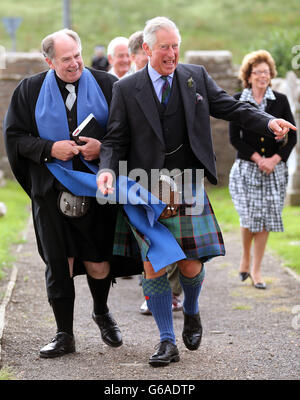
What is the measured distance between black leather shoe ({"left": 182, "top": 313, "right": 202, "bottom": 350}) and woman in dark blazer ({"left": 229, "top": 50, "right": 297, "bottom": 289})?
2462mm

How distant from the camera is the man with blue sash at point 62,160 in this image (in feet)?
17.3

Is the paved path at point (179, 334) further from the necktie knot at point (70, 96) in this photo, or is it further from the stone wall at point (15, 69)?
the stone wall at point (15, 69)

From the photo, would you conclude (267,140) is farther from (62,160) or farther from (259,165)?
(62,160)

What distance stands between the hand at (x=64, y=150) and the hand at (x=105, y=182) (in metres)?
0.34

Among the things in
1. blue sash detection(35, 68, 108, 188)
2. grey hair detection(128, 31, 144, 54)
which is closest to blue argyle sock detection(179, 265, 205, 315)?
blue sash detection(35, 68, 108, 188)

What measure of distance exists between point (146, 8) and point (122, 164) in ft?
132

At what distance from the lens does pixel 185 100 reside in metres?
5.12

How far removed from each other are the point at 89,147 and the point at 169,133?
543 millimetres

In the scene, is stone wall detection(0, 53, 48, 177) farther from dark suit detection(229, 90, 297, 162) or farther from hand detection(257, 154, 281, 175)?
hand detection(257, 154, 281, 175)

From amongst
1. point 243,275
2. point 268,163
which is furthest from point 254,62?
point 243,275

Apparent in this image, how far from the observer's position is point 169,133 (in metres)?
5.13

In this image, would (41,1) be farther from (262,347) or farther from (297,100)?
(262,347)

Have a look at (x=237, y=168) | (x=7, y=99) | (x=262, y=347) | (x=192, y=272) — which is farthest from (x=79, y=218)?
(x=7, y=99)

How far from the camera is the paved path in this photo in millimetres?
5043
